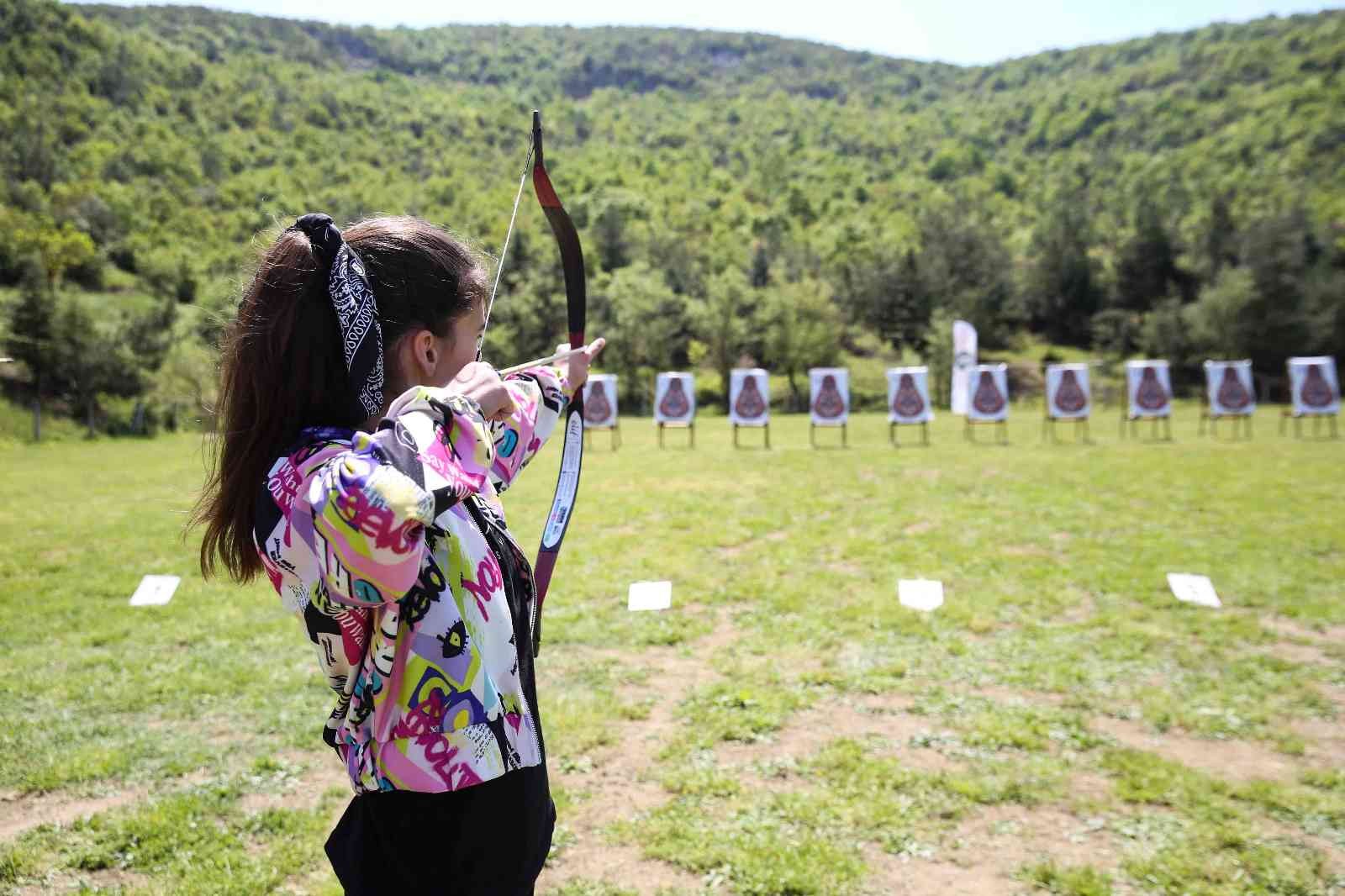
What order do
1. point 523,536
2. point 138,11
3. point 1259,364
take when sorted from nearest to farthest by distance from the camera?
point 523,536 < point 1259,364 < point 138,11

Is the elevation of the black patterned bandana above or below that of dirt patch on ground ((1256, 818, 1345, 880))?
above

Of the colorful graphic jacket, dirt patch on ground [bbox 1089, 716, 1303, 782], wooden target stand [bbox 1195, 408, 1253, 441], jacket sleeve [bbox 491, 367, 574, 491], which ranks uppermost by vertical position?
jacket sleeve [bbox 491, 367, 574, 491]

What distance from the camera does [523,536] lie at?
6480 millimetres

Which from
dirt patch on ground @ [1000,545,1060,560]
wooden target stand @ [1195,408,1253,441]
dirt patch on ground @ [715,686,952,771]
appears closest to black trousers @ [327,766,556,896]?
dirt patch on ground @ [715,686,952,771]

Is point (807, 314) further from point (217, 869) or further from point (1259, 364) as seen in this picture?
point (217, 869)

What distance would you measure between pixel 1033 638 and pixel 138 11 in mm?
87740

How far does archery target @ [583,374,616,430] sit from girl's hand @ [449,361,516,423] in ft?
42.1

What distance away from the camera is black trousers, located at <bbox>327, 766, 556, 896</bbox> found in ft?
3.49

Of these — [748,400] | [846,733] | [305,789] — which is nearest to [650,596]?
[846,733]

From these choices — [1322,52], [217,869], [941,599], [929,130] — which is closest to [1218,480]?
[941,599]

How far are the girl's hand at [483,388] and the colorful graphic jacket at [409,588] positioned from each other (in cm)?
3

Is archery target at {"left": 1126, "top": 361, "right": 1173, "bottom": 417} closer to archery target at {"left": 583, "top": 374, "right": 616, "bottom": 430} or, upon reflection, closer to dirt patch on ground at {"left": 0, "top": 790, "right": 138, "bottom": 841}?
archery target at {"left": 583, "top": 374, "right": 616, "bottom": 430}

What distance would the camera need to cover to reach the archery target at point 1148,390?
14.2 m

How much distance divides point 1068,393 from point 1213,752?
12.6 meters
